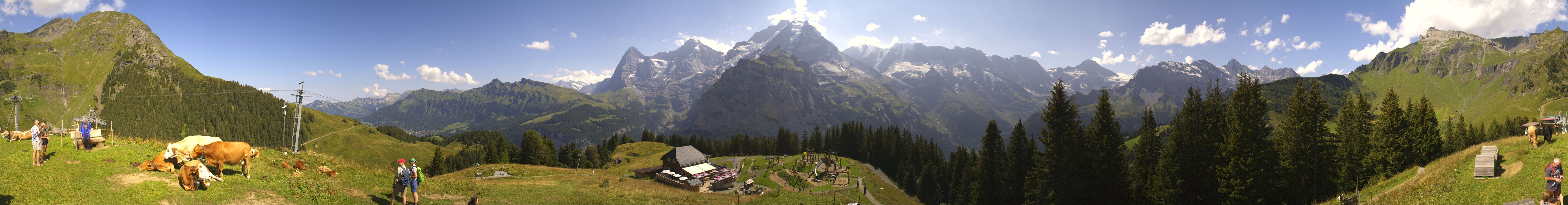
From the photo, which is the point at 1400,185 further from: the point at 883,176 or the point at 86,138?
the point at 883,176

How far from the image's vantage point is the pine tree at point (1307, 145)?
1467 inches

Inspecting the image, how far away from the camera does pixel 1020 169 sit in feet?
136

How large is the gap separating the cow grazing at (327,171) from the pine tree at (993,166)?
4287 centimetres

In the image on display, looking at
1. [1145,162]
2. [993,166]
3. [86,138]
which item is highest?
[86,138]

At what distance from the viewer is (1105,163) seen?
3544 centimetres

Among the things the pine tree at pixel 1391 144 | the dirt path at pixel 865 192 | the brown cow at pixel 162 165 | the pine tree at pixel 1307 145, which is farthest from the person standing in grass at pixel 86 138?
the pine tree at pixel 1391 144

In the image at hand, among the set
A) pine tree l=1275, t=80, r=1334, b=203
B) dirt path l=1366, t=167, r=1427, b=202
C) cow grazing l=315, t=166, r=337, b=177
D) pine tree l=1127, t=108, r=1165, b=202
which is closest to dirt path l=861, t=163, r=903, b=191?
pine tree l=1127, t=108, r=1165, b=202

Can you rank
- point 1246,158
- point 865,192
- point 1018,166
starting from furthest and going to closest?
point 865,192, point 1018,166, point 1246,158

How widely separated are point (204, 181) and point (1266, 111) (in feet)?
185

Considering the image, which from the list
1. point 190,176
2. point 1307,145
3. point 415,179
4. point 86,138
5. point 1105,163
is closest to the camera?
point 190,176

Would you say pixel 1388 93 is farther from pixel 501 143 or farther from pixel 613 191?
pixel 501 143

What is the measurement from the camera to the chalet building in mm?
61594

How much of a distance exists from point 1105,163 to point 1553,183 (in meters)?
18.7

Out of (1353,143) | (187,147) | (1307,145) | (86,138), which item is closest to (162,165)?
(187,147)
